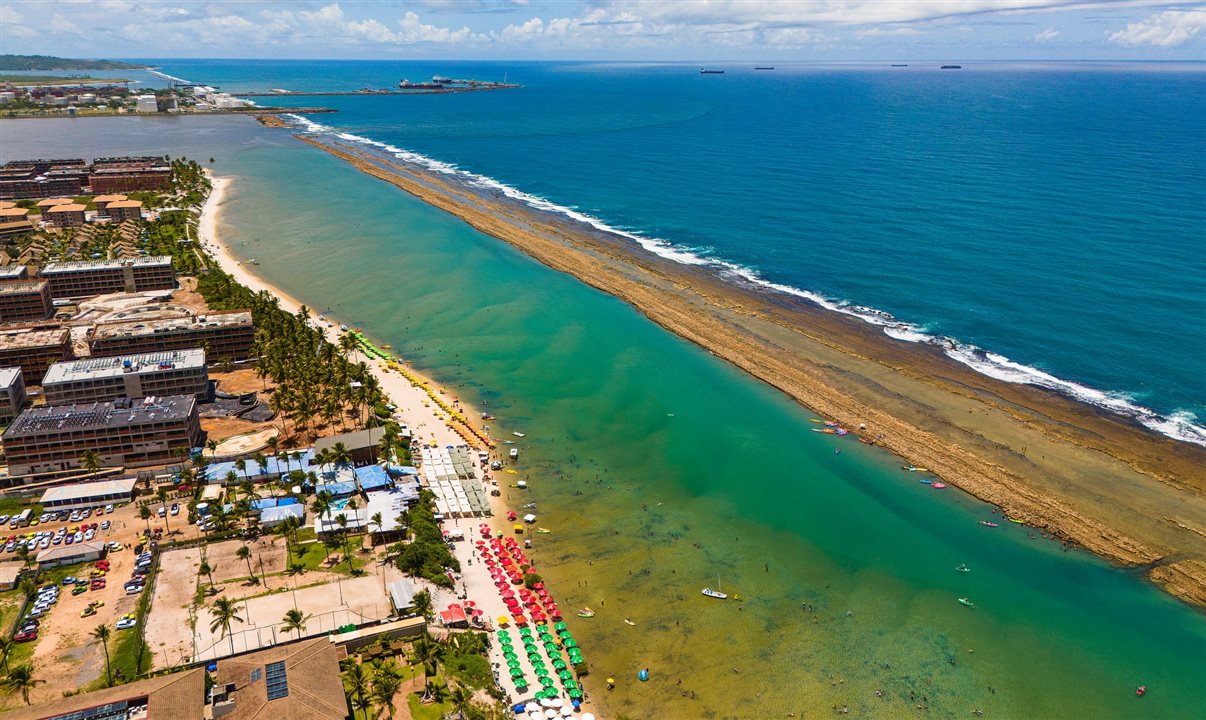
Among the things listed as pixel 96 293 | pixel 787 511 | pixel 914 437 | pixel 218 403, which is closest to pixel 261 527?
pixel 218 403

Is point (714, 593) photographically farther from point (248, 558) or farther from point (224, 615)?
point (248, 558)

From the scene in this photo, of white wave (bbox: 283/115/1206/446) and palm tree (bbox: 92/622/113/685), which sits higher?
white wave (bbox: 283/115/1206/446)

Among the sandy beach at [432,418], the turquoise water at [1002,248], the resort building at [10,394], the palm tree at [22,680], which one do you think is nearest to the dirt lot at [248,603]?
the sandy beach at [432,418]

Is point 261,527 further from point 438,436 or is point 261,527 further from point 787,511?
point 787,511

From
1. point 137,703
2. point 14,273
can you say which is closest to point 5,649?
point 137,703

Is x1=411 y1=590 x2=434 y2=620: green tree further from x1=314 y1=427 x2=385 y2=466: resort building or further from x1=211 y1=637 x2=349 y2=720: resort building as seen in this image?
x1=314 y1=427 x2=385 y2=466: resort building

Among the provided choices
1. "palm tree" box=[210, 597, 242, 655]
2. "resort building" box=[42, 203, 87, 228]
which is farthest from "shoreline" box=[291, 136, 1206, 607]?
"resort building" box=[42, 203, 87, 228]

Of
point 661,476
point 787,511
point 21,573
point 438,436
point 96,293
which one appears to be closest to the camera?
point 21,573
